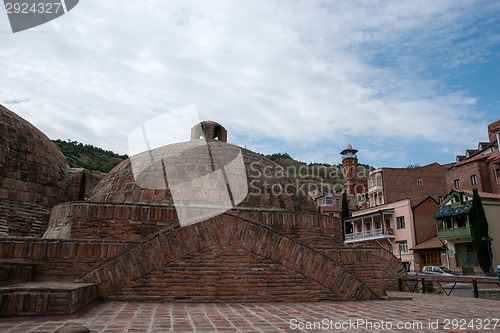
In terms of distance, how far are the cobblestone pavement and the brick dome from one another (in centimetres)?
354

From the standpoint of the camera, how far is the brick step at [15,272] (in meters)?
4.48

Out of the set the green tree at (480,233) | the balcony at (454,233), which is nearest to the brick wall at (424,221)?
the balcony at (454,233)

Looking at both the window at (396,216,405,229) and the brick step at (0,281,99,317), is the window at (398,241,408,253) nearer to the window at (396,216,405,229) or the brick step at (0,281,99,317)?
the window at (396,216,405,229)

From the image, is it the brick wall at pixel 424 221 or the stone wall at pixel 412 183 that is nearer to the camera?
the brick wall at pixel 424 221

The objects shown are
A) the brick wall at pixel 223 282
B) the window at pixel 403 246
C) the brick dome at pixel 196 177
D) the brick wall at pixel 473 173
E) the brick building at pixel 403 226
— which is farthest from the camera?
the brick wall at pixel 473 173

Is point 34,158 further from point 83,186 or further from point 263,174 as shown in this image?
point 263,174

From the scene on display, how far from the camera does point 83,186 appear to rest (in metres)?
9.25

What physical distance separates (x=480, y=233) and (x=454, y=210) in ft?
9.58

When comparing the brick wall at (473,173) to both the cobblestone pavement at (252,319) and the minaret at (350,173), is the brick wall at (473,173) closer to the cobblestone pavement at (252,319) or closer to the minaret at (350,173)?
the minaret at (350,173)

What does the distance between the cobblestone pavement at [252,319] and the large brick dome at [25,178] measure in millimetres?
3751

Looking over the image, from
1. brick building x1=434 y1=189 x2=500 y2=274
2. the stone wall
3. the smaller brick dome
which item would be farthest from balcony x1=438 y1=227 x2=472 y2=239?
the smaller brick dome

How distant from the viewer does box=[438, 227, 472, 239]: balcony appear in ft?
75.2

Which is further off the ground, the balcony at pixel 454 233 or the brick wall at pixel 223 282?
the balcony at pixel 454 233

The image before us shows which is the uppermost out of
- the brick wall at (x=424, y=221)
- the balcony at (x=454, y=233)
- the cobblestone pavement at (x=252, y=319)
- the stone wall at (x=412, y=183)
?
the stone wall at (x=412, y=183)
